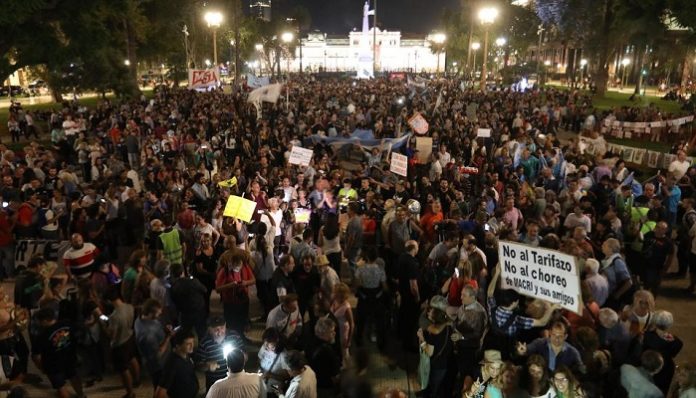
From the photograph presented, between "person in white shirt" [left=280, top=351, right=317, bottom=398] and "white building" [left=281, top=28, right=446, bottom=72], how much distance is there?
15943 centimetres

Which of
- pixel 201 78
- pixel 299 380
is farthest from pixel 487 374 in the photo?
pixel 201 78

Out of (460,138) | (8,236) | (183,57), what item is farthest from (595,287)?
(183,57)

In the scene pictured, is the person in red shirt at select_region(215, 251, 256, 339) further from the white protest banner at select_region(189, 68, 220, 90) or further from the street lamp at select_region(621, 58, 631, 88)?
the street lamp at select_region(621, 58, 631, 88)

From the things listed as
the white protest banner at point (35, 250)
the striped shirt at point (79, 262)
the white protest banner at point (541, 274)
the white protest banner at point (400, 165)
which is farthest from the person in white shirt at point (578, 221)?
the white protest banner at point (35, 250)

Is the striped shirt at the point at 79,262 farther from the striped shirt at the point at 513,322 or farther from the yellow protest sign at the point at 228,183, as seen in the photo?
the striped shirt at the point at 513,322

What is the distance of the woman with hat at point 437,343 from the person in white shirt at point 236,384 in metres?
1.67

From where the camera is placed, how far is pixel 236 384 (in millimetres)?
4359

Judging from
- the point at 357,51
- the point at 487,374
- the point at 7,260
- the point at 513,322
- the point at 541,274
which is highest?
the point at 357,51

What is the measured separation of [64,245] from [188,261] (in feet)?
5.85

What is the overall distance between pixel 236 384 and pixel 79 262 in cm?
368

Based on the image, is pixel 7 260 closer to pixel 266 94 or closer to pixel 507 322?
pixel 507 322

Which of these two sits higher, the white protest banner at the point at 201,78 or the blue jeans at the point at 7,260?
the white protest banner at the point at 201,78

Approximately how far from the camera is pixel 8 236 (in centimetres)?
873

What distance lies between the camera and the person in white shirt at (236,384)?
14.2ft
